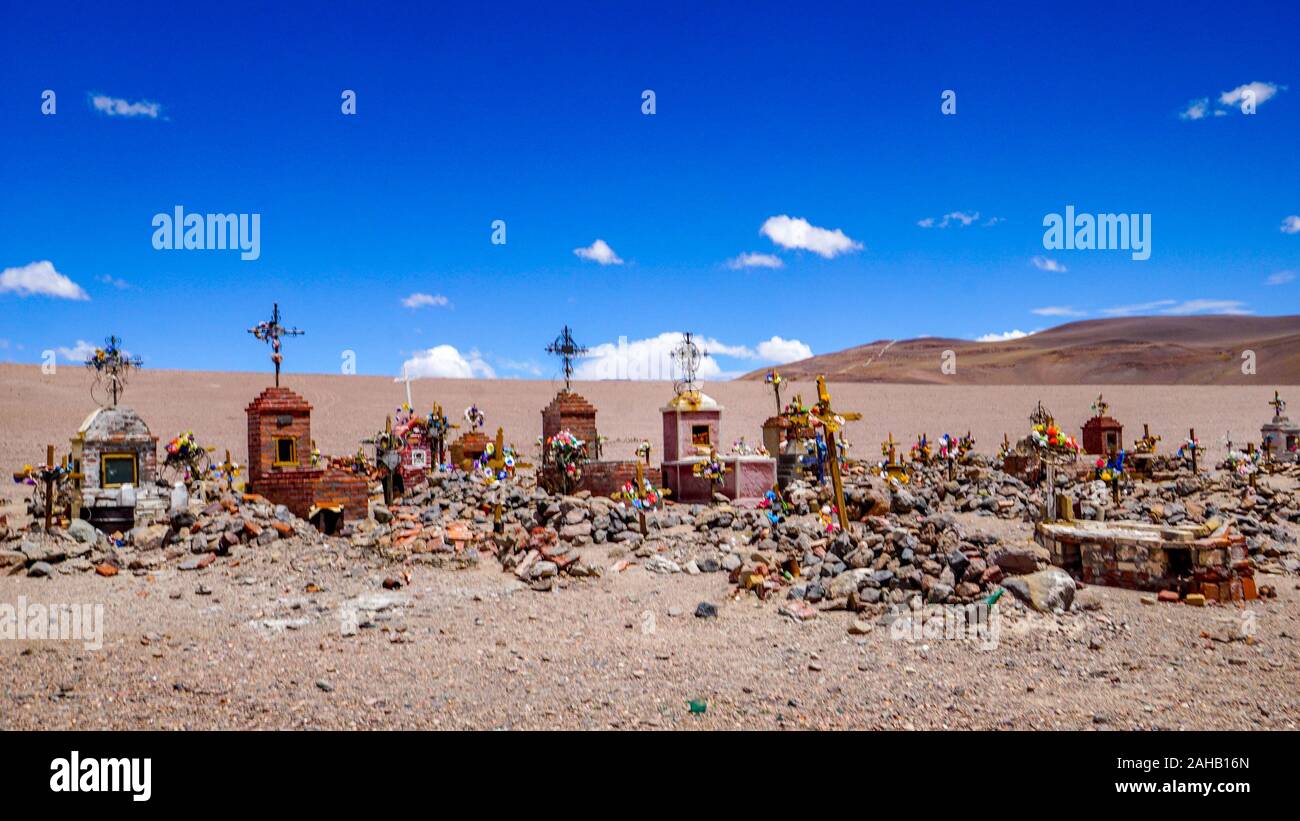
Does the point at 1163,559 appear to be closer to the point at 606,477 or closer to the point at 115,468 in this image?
the point at 606,477

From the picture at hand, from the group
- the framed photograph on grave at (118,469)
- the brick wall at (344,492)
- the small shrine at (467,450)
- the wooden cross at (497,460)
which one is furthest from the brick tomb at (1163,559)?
the small shrine at (467,450)

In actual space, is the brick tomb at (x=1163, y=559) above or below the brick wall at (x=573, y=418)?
below

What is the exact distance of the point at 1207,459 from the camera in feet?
124

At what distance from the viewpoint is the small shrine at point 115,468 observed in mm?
15828

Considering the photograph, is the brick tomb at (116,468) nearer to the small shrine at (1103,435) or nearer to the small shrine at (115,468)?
the small shrine at (115,468)

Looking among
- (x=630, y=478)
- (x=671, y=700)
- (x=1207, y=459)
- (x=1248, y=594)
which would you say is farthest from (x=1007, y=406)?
(x=671, y=700)

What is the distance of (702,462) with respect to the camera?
1959cm

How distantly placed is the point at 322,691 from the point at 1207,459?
40306mm

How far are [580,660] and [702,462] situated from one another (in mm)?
11101

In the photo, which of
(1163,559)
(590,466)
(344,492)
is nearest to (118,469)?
(344,492)

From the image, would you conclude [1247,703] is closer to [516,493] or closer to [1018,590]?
[1018,590]

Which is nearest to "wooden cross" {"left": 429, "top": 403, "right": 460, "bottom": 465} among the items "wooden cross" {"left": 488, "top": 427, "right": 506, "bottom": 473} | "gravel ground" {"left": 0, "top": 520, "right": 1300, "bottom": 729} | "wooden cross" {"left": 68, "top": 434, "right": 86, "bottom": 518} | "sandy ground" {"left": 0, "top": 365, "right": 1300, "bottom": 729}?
"wooden cross" {"left": 488, "top": 427, "right": 506, "bottom": 473}

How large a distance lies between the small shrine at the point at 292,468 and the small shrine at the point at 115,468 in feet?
7.04

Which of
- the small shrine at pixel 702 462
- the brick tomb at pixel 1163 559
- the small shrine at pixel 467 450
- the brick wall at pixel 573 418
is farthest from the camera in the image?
the small shrine at pixel 467 450
